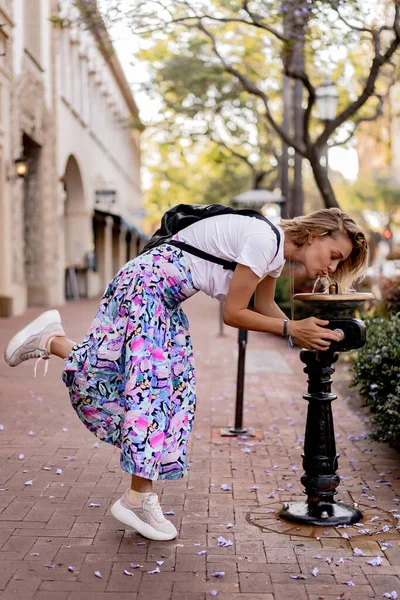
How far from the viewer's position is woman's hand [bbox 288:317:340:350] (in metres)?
3.91

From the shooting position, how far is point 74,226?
1118 inches

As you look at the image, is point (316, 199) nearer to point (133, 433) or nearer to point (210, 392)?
point (210, 392)

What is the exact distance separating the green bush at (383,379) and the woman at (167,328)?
58.8 inches

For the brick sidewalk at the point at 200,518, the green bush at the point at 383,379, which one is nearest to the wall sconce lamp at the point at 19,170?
the brick sidewalk at the point at 200,518

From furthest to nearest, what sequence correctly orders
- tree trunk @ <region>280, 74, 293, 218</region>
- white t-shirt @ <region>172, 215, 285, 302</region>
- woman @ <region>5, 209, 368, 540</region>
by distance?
tree trunk @ <region>280, 74, 293, 218</region>, woman @ <region>5, 209, 368, 540</region>, white t-shirt @ <region>172, 215, 285, 302</region>

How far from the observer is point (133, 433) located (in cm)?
382

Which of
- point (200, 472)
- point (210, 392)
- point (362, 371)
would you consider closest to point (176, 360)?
point (200, 472)

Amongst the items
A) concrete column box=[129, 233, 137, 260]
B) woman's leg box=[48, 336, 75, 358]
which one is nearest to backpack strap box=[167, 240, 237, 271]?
woman's leg box=[48, 336, 75, 358]

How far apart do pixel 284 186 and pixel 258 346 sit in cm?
1070

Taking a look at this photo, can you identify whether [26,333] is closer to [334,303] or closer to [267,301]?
[267,301]

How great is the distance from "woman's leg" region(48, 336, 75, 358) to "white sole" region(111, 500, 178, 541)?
2.55 feet

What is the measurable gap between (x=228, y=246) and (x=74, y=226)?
25.1 meters

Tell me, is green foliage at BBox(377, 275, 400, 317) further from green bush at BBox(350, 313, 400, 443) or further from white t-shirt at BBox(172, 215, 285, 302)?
Answer: white t-shirt at BBox(172, 215, 285, 302)

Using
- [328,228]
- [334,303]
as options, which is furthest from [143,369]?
[328,228]
